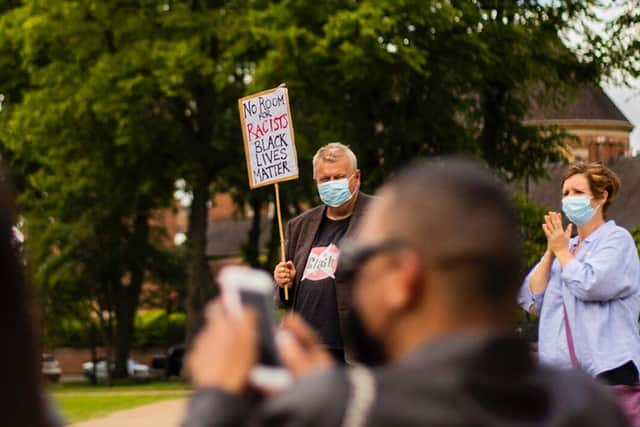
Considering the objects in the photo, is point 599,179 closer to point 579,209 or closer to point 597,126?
point 579,209

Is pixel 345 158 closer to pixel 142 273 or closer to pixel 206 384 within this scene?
pixel 206 384

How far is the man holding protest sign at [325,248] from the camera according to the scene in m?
8.87

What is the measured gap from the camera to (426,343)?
252cm

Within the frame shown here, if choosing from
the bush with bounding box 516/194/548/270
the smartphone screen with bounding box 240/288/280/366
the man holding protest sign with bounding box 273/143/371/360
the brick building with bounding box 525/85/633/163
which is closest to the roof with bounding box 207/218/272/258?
the brick building with bounding box 525/85/633/163

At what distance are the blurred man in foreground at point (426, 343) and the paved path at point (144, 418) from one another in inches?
592

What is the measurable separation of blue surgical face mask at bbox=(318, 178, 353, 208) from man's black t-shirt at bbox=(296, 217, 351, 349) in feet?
0.54

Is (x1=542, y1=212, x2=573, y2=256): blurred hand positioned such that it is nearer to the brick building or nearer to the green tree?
the green tree

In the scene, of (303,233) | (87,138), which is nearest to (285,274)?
(303,233)

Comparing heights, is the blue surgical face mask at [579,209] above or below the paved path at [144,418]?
above

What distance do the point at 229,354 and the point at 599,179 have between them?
18.4 feet

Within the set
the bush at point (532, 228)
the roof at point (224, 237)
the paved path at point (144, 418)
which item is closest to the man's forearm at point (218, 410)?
the paved path at point (144, 418)

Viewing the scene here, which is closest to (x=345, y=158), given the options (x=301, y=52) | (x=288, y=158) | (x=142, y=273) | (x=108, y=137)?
(x=288, y=158)

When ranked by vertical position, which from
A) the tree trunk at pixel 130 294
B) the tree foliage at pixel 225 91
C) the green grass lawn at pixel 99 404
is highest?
the tree foliage at pixel 225 91

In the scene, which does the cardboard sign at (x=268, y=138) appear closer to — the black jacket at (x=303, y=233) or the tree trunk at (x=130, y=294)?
the black jacket at (x=303, y=233)
